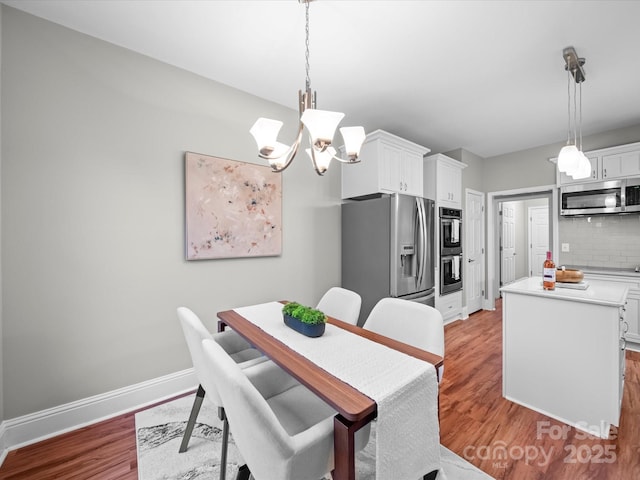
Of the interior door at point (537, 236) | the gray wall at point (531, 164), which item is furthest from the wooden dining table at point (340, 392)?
the interior door at point (537, 236)

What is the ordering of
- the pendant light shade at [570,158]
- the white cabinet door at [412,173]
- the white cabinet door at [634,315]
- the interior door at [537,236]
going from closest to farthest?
the pendant light shade at [570,158]
the white cabinet door at [634,315]
the white cabinet door at [412,173]
the interior door at [537,236]

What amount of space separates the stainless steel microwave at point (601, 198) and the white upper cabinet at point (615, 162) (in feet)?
0.25

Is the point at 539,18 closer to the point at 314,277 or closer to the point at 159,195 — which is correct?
the point at 314,277

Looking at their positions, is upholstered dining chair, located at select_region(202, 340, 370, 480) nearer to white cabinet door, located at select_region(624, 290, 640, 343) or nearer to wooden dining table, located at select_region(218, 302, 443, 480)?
wooden dining table, located at select_region(218, 302, 443, 480)

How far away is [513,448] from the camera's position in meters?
1.69

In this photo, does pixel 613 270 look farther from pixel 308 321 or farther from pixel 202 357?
pixel 202 357

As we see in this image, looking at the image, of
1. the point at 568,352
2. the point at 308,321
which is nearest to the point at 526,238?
the point at 568,352

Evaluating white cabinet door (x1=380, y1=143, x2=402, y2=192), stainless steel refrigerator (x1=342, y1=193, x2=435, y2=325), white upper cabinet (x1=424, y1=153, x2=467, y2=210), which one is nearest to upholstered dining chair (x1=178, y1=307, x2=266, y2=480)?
stainless steel refrigerator (x1=342, y1=193, x2=435, y2=325)

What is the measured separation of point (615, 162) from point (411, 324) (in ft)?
12.8

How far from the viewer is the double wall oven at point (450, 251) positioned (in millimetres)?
3816

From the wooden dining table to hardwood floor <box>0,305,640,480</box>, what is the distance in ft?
3.20

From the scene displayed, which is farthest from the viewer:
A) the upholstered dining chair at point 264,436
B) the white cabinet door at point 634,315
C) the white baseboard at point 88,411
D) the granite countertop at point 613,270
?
the granite countertop at point 613,270

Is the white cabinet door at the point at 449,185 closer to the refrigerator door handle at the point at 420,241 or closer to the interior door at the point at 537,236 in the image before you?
the refrigerator door handle at the point at 420,241

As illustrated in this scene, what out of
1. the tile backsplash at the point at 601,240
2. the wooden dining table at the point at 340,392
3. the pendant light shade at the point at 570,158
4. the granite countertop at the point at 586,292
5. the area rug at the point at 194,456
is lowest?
the area rug at the point at 194,456
